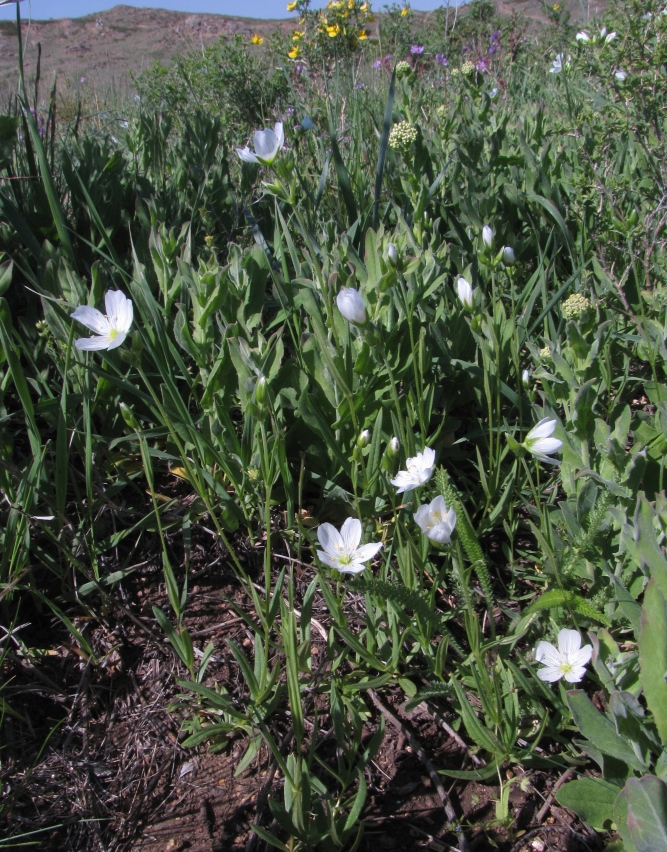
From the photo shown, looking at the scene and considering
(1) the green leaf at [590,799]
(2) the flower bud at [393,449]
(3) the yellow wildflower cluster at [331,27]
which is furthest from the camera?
(3) the yellow wildflower cluster at [331,27]

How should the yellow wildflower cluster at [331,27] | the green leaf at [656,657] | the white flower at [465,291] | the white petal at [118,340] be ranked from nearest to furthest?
1. the green leaf at [656,657]
2. the white petal at [118,340]
3. the white flower at [465,291]
4. the yellow wildflower cluster at [331,27]

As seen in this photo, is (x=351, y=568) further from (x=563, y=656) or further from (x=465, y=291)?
(x=465, y=291)

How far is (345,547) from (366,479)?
31 cm

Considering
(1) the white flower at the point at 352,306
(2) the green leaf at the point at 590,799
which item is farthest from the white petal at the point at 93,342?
(2) the green leaf at the point at 590,799

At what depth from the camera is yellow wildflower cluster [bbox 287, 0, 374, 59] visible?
6.58 m

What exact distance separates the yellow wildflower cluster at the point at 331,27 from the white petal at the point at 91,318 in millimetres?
5951

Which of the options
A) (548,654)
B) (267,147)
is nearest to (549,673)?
(548,654)

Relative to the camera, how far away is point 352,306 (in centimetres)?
147

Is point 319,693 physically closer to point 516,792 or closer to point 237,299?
point 516,792

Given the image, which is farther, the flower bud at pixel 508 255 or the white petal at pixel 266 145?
the flower bud at pixel 508 255

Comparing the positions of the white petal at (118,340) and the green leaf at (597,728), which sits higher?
the white petal at (118,340)

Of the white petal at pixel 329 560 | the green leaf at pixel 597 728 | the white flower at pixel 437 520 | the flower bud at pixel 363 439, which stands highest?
the white flower at pixel 437 520

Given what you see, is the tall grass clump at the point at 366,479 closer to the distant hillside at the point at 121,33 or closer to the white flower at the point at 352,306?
the white flower at the point at 352,306

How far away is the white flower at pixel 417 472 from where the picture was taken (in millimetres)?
1334
